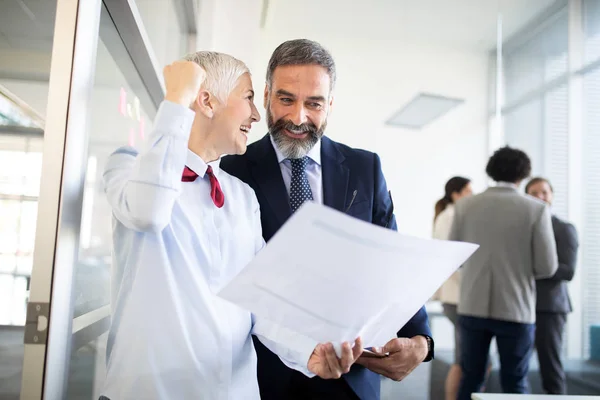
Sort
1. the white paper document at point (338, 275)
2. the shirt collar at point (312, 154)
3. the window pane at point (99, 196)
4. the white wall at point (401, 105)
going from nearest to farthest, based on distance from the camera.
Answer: the white paper document at point (338, 275) → the window pane at point (99, 196) → the shirt collar at point (312, 154) → the white wall at point (401, 105)

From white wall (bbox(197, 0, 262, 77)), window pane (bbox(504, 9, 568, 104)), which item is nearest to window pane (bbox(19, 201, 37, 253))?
white wall (bbox(197, 0, 262, 77))

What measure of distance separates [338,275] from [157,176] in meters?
0.34

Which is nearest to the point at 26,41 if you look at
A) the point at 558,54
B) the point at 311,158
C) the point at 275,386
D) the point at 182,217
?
the point at 182,217

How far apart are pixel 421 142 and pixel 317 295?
5741mm

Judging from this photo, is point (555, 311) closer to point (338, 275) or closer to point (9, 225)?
point (338, 275)

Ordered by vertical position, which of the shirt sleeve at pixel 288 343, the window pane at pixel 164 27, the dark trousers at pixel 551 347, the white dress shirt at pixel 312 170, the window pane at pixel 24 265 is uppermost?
the window pane at pixel 164 27

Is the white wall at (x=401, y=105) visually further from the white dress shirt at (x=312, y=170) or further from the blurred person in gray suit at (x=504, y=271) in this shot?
the white dress shirt at (x=312, y=170)

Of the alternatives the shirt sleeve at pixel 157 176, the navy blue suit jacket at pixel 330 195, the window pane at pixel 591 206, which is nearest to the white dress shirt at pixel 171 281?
the shirt sleeve at pixel 157 176

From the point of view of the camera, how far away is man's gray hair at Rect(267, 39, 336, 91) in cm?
137

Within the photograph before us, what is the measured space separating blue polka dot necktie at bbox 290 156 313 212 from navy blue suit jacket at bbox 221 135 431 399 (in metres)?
0.04

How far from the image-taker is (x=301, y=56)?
4.50 feet

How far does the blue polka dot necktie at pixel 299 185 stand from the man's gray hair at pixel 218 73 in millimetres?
348


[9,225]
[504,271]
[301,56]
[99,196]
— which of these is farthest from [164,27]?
[504,271]

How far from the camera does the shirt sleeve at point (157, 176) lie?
0.88 meters
